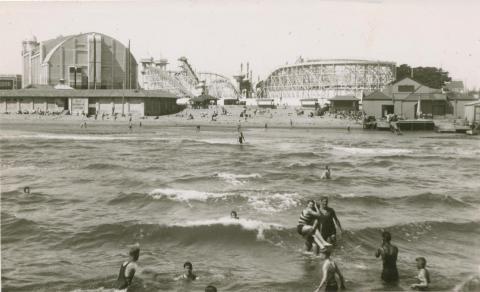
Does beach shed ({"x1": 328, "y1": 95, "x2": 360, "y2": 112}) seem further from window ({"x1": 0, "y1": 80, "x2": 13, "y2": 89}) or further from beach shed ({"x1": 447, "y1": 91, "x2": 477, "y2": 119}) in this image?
window ({"x1": 0, "y1": 80, "x2": 13, "y2": 89})

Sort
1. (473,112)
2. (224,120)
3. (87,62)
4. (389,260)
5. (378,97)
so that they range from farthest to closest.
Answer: (87,62), (378,97), (224,120), (473,112), (389,260)

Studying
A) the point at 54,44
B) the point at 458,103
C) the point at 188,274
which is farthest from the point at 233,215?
the point at 54,44

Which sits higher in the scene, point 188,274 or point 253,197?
point 253,197

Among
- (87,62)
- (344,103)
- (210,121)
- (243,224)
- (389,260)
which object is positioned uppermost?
(87,62)

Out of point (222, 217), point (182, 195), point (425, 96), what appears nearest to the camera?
point (222, 217)

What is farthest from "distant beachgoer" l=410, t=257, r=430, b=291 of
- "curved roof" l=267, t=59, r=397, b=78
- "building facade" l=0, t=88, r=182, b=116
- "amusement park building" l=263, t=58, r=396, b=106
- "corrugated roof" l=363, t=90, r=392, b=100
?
"curved roof" l=267, t=59, r=397, b=78

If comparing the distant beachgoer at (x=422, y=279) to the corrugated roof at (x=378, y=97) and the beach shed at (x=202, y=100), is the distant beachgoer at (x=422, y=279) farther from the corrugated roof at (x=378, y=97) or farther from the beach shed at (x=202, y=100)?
the beach shed at (x=202, y=100)

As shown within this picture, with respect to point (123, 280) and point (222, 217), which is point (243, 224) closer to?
point (222, 217)
